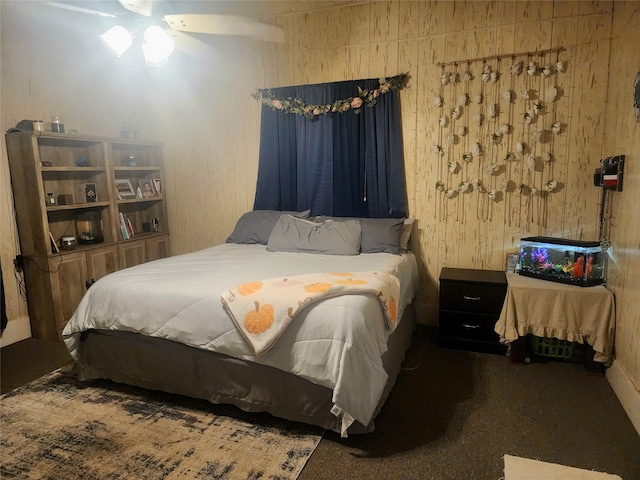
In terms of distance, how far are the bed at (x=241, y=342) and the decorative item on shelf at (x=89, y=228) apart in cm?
120

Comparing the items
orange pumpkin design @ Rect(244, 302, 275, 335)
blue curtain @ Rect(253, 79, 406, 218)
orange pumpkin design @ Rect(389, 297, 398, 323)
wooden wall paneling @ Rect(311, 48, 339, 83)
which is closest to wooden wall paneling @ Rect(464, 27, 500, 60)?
blue curtain @ Rect(253, 79, 406, 218)

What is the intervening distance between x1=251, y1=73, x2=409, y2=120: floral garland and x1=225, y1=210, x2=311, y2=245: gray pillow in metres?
0.90

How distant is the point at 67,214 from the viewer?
3.68m

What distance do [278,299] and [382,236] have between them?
1.40 m

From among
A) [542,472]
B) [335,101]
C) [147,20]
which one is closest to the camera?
[542,472]

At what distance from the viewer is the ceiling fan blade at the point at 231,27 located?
3676 millimetres

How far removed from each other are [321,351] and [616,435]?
148cm

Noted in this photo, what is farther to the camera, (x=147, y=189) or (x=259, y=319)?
(x=147, y=189)

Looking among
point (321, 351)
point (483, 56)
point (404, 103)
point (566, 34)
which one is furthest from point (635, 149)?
point (321, 351)

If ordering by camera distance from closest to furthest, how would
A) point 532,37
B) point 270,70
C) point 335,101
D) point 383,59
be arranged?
1. point 532,37
2. point 383,59
3. point 335,101
4. point 270,70

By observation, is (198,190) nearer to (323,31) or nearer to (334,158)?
(334,158)

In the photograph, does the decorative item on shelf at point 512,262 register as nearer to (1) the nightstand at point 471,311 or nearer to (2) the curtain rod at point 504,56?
(1) the nightstand at point 471,311

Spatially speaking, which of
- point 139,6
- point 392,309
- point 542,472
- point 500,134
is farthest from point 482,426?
point 139,6

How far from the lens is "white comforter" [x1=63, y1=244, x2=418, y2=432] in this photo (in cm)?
188
